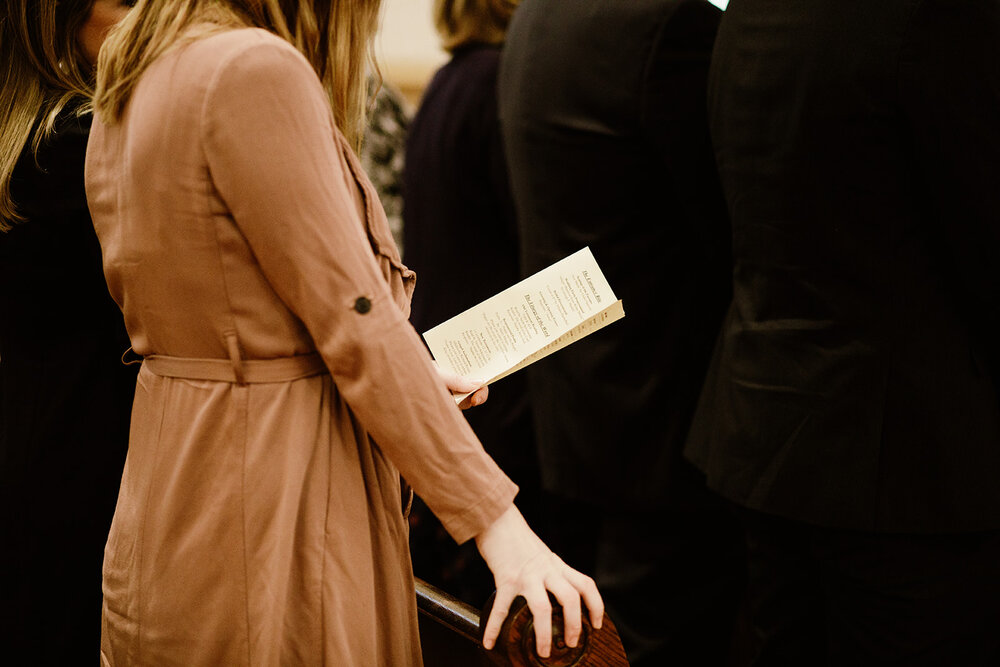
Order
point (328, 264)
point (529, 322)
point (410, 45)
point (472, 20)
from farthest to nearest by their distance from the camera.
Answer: point (410, 45) → point (472, 20) → point (529, 322) → point (328, 264)

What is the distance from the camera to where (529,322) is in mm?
1096

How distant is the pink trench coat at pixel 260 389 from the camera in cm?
87

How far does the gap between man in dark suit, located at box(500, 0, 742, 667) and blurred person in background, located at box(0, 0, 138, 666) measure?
793 millimetres

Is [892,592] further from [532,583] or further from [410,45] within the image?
[410,45]

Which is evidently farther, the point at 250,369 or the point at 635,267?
the point at 635,267

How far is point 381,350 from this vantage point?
88cm

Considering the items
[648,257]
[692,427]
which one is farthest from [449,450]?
[648,257]

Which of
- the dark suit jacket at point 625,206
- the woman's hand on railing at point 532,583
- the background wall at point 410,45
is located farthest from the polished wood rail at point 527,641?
the background wall at point 410,45

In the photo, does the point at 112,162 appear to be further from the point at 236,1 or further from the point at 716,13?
the point at 716,13

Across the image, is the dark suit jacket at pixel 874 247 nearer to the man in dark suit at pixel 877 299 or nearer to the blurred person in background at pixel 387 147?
the man in dark suit at pixel 877 299

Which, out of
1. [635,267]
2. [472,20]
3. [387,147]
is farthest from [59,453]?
[387,147]

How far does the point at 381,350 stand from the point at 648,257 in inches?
40.5

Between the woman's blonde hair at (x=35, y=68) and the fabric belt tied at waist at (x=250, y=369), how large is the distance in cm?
42

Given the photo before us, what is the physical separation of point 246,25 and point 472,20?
148cm
